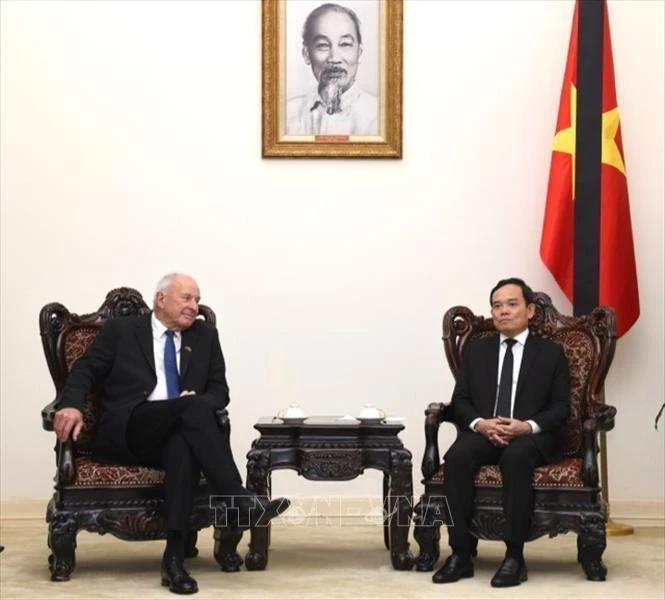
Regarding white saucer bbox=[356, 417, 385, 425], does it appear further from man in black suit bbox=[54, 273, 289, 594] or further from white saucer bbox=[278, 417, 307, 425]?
man in black suit bbox=[54, 273, 289, 594]

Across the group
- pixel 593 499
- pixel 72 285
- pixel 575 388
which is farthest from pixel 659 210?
pixel 72 285

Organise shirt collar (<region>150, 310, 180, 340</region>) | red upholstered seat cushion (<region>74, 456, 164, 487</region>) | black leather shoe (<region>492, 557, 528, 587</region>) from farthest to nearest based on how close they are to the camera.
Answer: shirt collar (<region>150, 310, 180, 340</region>)
red upholstered seat cushion (<region>74, 456, 164, 487</region>)
black leather shoe (<region>492, 557, 528, 587</region>)

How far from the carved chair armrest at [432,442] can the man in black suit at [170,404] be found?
2.42ft

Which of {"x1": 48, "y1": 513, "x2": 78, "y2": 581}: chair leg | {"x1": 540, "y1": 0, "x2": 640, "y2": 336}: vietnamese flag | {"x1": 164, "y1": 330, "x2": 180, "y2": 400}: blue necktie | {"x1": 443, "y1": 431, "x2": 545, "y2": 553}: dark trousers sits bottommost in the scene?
{"x1": 48, "y1": 513, "x2": 78, "y2": 581}: chair leg

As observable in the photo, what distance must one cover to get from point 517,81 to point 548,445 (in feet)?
8.12

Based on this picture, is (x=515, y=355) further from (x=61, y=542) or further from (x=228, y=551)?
(x=61, y=542)

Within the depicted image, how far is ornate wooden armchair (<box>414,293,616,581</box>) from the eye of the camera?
18.5ft

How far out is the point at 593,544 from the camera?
5617mm

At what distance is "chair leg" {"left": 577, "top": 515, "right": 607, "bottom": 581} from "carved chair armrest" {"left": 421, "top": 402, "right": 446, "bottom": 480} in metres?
0.71

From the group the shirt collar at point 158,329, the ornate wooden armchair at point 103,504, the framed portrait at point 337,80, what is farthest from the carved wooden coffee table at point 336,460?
the framed portrait at point 337,80

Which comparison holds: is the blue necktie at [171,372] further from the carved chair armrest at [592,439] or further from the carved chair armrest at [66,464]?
the carved chair armrest at [592,439]

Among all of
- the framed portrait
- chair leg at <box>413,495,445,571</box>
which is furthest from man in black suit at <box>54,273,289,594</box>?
the framed portrait

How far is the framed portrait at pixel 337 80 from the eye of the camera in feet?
24.1

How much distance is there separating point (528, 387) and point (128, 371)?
72.8 inches
